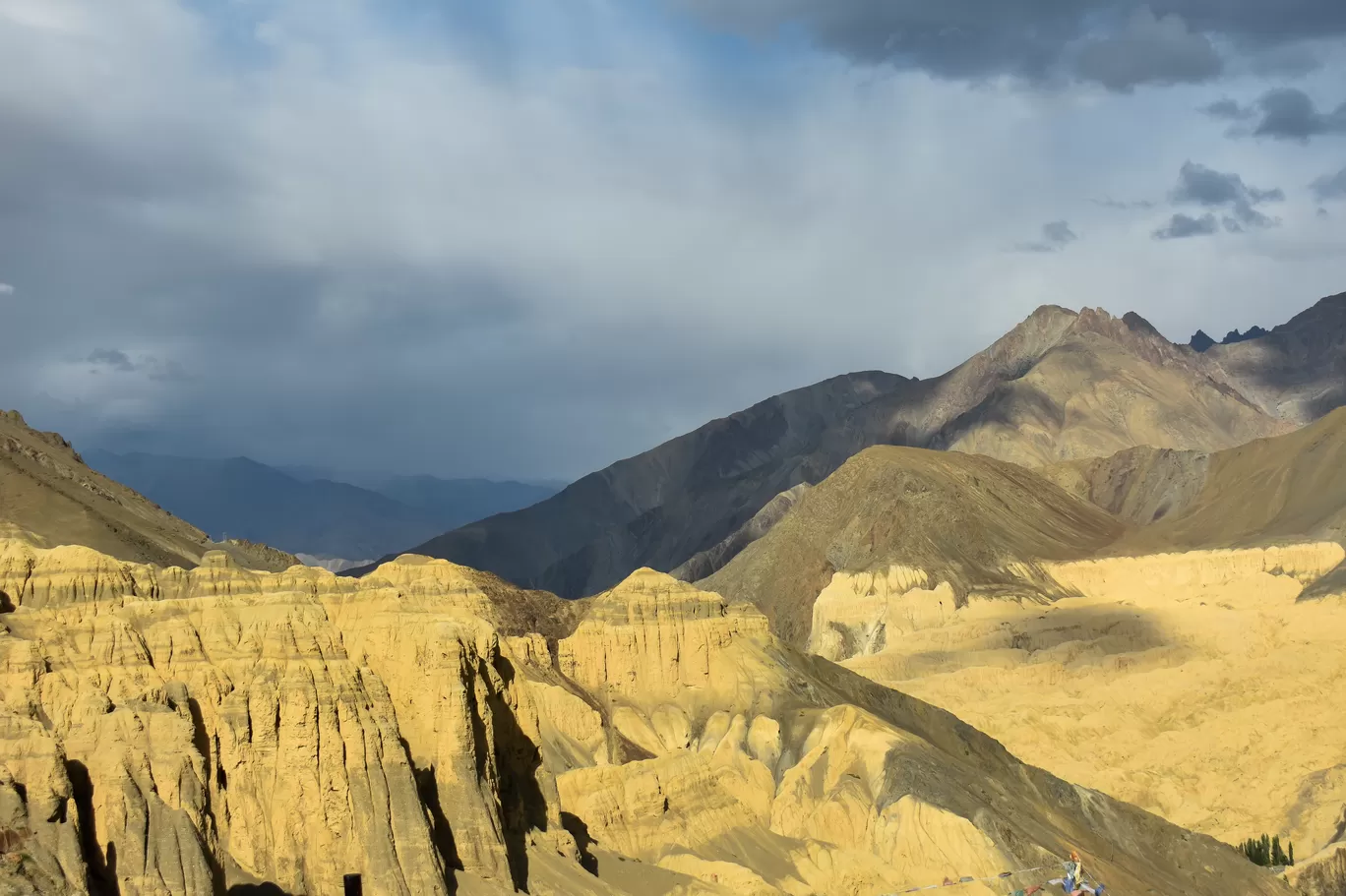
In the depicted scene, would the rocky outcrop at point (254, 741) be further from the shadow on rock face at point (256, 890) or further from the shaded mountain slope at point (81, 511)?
A: the shaded mountain slope at point (81, 511)

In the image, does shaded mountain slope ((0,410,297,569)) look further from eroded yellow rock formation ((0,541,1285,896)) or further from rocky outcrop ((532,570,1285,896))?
rocky outcrop ((532,570,1285,896))

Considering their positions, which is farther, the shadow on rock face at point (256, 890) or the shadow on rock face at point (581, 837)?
the shadow on rock face at point (581, 837)

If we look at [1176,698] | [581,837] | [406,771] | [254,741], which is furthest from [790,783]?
[1176,698]

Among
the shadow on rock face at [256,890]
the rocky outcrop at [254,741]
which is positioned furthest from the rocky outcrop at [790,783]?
the shadow on rock face at [256,890]

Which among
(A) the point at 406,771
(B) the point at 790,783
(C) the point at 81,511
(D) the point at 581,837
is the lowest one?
(B) the point at 790,783

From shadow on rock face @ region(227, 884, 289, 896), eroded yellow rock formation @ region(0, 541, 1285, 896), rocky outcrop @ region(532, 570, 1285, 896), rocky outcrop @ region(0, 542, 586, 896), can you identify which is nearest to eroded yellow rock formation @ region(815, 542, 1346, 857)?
rocky outcrop @ region(532, 570, 1285, 896)

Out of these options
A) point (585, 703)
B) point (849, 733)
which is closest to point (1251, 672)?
point (849, 733)

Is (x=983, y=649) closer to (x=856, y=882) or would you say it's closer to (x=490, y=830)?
(x=856, y=882)

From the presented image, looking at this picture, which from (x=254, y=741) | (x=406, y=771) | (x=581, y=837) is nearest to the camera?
(x=254, y=741)

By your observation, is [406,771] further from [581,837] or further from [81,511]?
[81,511]
